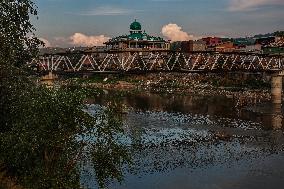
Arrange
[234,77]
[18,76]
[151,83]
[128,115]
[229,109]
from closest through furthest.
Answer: [18,76] < [128,115] < [229,109] < [234,77] < [151,83]

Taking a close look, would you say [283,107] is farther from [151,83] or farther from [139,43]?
[139,43]

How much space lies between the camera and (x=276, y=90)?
10700 cm

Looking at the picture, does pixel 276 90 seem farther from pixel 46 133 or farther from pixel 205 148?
pixel 46 133

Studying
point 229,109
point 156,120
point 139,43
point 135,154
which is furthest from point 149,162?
point 139,43

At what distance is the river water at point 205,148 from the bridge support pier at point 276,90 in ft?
10.2

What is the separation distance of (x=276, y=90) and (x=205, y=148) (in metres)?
55.6

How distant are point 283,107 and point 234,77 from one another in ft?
167

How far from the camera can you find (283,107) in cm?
10094

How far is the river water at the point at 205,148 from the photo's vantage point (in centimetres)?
4191

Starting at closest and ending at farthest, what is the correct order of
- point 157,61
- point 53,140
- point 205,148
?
point 53,140 < point 205,148 < point 157,61

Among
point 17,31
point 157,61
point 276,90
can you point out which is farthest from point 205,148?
point 157,61

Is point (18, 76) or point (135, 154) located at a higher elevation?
point (18, 76)

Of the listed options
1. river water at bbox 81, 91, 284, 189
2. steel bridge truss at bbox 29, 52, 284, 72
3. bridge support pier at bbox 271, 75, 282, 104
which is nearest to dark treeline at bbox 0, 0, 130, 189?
river water at bbox 81, 91, 284, 189

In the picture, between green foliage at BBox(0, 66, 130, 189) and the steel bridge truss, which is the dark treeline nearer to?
green foliage at BBox(0, 66, 130, 189)
